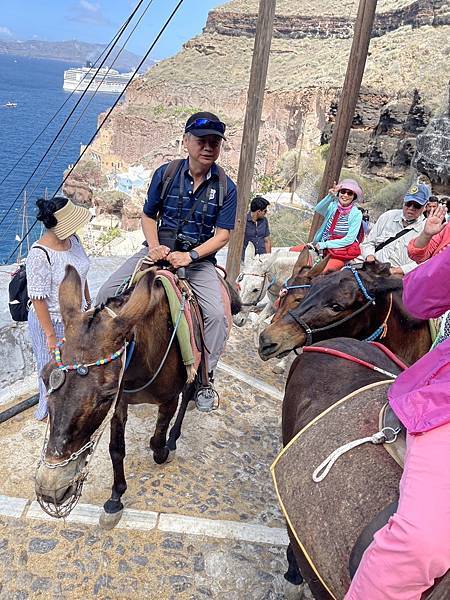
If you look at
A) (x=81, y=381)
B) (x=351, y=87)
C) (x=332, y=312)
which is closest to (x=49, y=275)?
(x=81, y=381)

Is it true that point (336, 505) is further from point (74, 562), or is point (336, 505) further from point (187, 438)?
point (187, 438)

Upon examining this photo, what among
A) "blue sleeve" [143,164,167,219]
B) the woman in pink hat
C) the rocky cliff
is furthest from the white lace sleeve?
the rocky cliff

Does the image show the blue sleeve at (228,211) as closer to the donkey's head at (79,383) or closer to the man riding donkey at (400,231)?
the donkey's head at (79,383)

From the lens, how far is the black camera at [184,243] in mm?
4336

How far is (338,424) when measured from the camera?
8.59 ft

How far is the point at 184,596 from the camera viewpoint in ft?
11.7

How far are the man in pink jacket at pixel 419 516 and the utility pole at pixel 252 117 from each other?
5.91 meters

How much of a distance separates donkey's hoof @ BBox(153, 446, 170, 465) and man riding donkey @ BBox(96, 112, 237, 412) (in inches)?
40.4

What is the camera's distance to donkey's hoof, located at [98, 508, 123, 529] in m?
4.00

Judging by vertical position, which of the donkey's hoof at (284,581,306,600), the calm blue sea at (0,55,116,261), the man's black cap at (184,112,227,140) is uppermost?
the man's black cap at (184,112,227,140)

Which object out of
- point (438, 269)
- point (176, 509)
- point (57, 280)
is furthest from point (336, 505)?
point (57, 280)

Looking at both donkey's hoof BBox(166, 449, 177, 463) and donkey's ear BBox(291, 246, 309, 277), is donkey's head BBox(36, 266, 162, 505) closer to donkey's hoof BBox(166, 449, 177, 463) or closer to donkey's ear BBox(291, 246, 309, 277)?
donkey's hoof BBox(166, 449, 177, 463)

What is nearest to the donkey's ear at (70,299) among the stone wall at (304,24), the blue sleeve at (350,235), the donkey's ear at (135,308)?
the donkey's ear at (135,308)

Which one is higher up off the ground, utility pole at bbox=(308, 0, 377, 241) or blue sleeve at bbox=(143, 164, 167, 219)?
utility pole at bbox=(308, 0, 377, 241)
